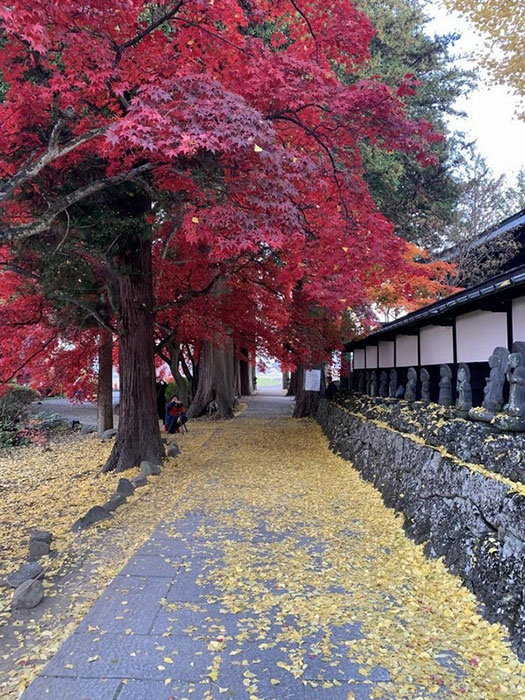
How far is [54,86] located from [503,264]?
469 inches

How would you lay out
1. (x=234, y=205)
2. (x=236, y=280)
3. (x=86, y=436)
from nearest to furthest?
(x=234, y=205)
(x=236, y=280)
(x=86, y=436)

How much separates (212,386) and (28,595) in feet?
51.8

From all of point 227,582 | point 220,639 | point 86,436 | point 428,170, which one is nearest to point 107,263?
point 227,582

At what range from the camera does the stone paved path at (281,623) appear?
293 cm

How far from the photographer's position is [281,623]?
11.9 ft

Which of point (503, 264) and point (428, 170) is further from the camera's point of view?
point (428, 170)

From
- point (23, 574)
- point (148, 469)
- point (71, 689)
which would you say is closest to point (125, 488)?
point (148, 469)

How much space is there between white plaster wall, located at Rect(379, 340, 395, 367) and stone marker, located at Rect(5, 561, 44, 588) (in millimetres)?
7845

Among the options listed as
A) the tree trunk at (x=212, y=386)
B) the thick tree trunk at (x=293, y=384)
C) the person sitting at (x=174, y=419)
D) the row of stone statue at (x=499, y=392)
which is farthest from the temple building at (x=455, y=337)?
the thick tree trunk at (x=293, y=384)

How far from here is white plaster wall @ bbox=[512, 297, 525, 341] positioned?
564cm

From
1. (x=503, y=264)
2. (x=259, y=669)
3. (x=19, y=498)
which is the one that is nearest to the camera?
(x=259, y=669)

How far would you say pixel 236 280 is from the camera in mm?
12930

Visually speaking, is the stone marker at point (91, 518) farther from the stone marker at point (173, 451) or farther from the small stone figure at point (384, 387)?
the small stone figure at point (384, 387)

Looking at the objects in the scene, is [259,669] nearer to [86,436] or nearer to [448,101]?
[86,436]
